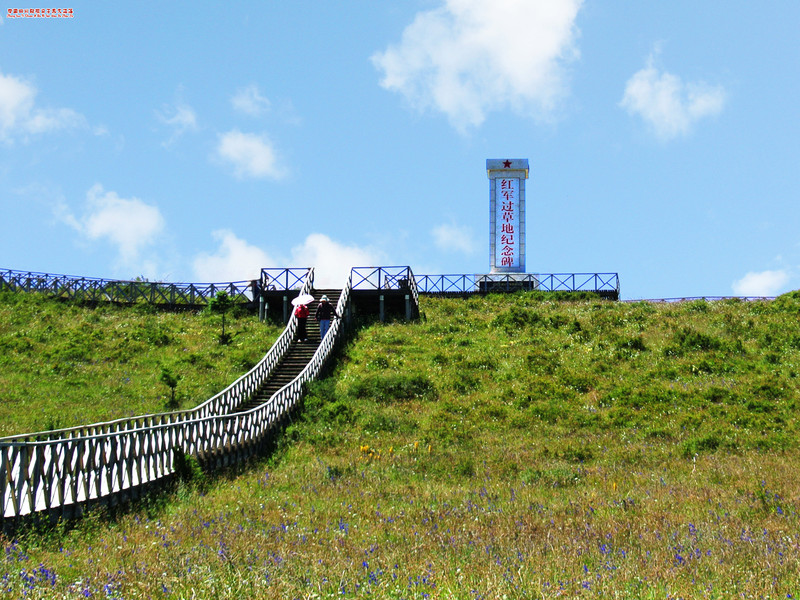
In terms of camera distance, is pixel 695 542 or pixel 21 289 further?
pixel 21 289

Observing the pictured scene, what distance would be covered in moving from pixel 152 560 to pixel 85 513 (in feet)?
14.4

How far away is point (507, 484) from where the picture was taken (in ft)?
49.5

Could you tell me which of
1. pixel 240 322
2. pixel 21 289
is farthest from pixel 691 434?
pixel 21 289

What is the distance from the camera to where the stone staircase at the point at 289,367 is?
2322 centimetres

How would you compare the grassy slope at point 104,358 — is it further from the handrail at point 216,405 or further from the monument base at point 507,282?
the monument base at point 507,282

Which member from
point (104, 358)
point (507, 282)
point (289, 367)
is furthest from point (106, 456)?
point (507, 282)

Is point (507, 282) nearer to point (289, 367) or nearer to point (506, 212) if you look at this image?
point (506, 212)

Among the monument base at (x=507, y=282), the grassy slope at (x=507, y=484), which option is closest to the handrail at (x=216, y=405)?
the grassy slope at (x=507, y=484)

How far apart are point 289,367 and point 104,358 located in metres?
7.71

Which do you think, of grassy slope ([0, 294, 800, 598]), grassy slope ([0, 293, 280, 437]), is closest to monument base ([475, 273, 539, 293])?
grassy slope ([0, 294, 800, 598])

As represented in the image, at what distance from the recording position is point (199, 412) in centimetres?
1928

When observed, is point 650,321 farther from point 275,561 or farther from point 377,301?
point 275,561

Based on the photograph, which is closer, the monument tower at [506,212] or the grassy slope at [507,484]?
the grassy slope at [507,484]

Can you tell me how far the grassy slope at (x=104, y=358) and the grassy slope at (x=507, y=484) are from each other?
14.5 ft
